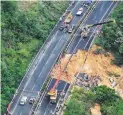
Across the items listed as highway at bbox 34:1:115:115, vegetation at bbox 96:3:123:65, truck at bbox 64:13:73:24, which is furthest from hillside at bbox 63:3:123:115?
truck at bbox 64:13:73:24

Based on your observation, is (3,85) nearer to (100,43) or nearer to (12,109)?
(12,109)

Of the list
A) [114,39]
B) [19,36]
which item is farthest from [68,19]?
[19,36]

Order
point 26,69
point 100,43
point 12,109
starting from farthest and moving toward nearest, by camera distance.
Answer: point 100,43 < point 26,69 < point 12,109

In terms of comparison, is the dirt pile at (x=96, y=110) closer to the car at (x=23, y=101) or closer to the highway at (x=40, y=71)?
the highway at (x=40, y=71)

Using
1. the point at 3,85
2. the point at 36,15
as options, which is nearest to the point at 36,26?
the point at 36,15


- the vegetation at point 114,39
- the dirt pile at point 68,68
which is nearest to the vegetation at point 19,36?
the dirt pile at point 68,68

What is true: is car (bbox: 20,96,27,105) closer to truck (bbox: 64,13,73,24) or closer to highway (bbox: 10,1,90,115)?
highway (bbox: 10,1,90,115)
